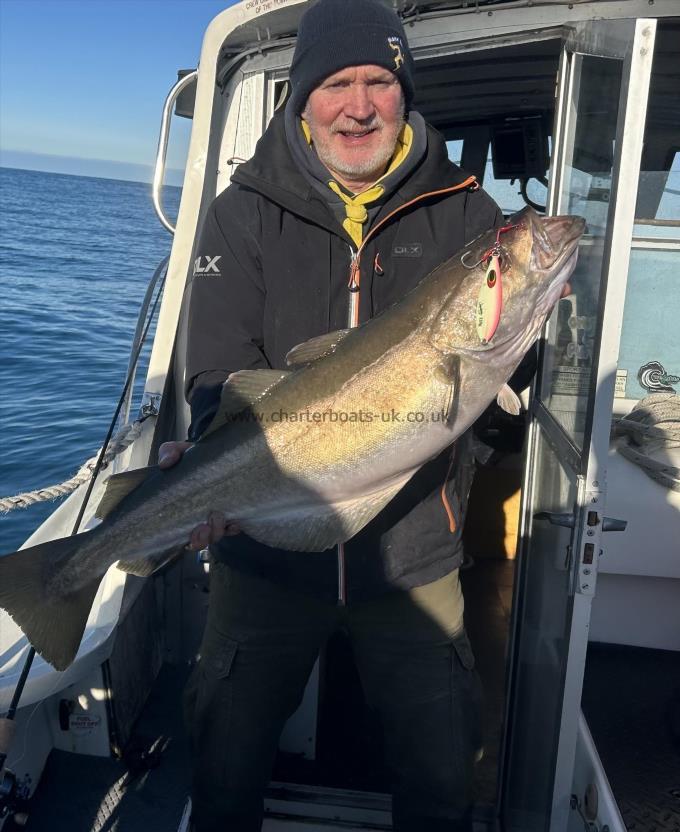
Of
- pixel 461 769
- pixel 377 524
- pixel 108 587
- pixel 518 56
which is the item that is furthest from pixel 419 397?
pixel 518 56

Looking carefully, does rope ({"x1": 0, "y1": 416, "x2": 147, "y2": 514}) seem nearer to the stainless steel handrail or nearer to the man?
the man

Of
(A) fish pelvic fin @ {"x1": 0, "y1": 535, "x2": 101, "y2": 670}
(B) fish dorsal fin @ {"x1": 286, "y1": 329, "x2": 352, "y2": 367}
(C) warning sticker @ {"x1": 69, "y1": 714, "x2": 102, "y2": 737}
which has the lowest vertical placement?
(C) warning sticker @ {"x1": 69, "y1": 714, "x2": 102, "y2": 737}

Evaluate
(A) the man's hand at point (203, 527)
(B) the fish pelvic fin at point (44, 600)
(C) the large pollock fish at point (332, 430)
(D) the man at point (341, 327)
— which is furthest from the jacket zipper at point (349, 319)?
(B) the fish pelvic fin at point (44, 600)

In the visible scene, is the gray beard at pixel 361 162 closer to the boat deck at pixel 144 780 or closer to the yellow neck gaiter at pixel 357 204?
the yellow neck gaiter at pixel 357 204

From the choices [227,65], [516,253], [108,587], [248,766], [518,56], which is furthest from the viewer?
[518,56]

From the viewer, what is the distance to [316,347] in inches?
94.3

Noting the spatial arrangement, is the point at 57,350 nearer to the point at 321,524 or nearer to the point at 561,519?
the point at 321,524

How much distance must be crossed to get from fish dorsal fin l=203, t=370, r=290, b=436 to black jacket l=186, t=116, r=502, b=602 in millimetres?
122

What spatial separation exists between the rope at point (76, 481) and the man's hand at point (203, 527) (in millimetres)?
867

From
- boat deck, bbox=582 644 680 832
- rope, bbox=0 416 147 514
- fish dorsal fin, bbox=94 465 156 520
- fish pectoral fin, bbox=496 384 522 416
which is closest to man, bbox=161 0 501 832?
fish dorsal fin, bbox=94 465 156 520

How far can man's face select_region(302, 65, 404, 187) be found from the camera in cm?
253

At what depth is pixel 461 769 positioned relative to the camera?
261 cm

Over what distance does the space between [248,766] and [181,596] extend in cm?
155

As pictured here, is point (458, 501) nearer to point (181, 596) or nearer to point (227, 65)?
point (181, 596)
